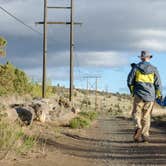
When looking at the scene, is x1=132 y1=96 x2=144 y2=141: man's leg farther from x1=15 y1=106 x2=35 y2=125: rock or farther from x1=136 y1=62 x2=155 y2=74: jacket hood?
x1=15 y1=106 x2=35 y2=125: rock

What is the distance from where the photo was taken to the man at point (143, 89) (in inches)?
746

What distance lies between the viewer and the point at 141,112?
1933cm

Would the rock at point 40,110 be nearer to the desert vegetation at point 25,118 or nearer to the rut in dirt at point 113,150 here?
the desert vegetation at point 25,118

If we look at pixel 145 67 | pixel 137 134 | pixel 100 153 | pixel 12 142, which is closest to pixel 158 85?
pixel 145 67

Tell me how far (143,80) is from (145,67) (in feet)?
1.35

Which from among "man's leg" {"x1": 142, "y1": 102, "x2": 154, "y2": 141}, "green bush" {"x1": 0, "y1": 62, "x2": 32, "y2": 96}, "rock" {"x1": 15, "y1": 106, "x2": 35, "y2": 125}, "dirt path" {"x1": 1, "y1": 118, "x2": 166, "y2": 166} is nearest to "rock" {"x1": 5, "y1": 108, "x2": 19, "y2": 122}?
Answer: "rock" {"x1": 15, "y1": 106, "x2": 35, "y2": 125}

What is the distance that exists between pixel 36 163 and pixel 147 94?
234 inches

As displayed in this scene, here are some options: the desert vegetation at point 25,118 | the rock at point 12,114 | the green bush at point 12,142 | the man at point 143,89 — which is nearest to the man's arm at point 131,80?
the man at point 143,89

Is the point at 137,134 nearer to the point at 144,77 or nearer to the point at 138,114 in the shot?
the point at 138,114

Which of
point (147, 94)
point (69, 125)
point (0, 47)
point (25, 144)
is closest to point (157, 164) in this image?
point (25, 144)

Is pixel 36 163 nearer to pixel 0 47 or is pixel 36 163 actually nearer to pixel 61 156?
pixel 61 156

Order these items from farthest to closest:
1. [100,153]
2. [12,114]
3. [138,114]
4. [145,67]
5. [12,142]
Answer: [12,114]
[138,114]
[145,67]
[100,153]
[12,142]

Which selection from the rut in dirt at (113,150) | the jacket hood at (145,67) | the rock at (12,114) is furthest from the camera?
the rock at (12,114)

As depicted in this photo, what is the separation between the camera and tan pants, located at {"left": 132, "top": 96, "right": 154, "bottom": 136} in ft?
62.7
